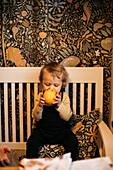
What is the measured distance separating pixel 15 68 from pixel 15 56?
0.17 meters

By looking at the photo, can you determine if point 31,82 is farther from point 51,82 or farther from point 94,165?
point 94,165

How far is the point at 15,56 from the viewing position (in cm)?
187

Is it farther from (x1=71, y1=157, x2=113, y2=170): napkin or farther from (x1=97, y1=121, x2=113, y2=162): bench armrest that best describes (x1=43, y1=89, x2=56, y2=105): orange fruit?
(x1=71, y1=157, x2=113, y2=170): napkin

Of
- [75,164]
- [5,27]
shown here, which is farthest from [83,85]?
[75,164]

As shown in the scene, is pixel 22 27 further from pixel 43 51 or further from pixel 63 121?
pixel 63 121

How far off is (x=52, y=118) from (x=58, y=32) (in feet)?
2.61

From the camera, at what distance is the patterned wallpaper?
1.81 meters

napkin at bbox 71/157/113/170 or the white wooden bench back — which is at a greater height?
the white wooden bench back

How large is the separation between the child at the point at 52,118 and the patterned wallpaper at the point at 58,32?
29 centimetres

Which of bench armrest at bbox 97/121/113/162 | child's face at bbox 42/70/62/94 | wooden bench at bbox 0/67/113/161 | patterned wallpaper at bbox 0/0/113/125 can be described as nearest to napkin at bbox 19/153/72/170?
bench armrest at bbox 97/121/113/162

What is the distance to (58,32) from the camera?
1.85 m

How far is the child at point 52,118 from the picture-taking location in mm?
1470

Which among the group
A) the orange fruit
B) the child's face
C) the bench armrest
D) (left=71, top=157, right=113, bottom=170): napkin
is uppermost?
the child's face

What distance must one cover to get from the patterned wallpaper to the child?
29 centimetres
